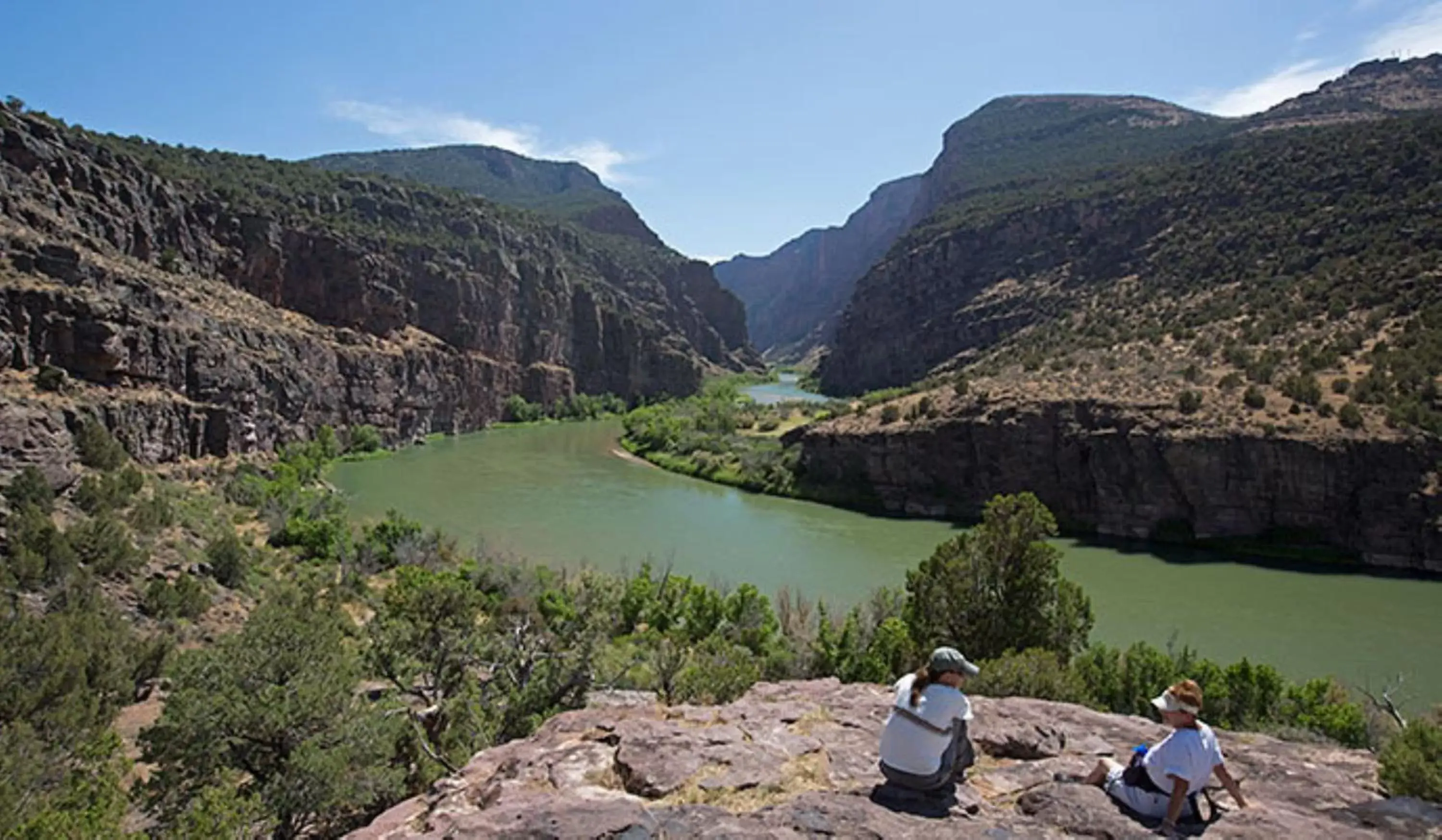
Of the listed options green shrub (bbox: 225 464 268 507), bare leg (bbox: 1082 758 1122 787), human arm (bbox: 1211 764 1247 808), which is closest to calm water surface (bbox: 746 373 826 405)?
green shrub (bbox: 225 464 268 507)

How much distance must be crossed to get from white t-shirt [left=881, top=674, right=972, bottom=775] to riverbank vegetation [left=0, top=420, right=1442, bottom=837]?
331cm

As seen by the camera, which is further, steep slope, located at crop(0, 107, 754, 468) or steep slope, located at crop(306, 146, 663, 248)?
steep slope, located at crop(306, 146, 663, 248)

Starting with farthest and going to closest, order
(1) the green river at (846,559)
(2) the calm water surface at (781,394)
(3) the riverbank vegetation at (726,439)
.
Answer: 1. (2) the calm water surface at (781,394)
2. (3) the riverbank vegetation at (726,439)
3. (1) the green river at (846,559)

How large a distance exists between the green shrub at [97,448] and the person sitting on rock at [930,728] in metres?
34.6

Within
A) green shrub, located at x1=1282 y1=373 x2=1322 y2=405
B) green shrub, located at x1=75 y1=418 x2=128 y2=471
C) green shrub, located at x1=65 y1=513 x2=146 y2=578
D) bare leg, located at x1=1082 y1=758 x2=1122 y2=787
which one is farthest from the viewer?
green shrub, located at x1=1282 y1=373 x2=1322 y2=405

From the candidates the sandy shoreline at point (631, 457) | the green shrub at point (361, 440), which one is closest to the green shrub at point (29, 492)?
the sandy shoreline at point (631, 457)

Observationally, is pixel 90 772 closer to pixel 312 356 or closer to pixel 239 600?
pixel 239 600

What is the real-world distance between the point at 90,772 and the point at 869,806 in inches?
406

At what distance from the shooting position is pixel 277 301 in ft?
235

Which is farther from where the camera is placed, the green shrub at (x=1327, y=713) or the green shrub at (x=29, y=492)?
the green shrub at (x=29, y=492)

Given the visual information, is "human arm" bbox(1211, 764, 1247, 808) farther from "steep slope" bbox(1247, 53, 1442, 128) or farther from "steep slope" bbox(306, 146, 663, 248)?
"steep slope" bbox(306, 146, 663, 248)

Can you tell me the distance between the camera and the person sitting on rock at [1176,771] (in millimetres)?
5094

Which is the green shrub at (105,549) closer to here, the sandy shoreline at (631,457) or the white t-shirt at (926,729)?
the white t-shirt at (926,729)

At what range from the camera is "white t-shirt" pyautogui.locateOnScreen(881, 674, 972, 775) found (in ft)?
17.5
